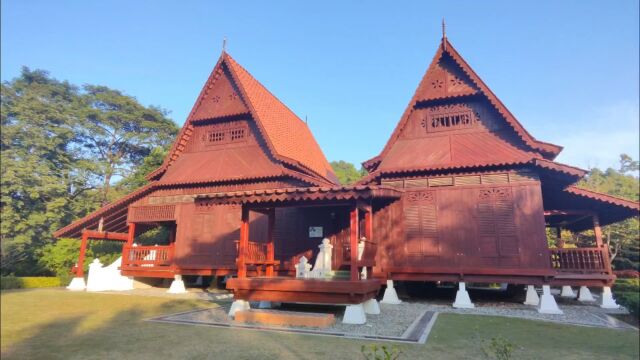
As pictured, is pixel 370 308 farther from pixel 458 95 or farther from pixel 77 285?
pixel 77 285

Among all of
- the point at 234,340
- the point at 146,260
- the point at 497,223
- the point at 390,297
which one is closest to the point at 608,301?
the point at 497,223

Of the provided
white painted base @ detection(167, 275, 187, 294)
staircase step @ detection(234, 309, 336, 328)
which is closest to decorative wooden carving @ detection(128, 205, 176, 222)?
white painted base @ detection(167, 275, 187, 294)

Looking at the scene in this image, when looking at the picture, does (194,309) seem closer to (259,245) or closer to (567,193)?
(259,245)

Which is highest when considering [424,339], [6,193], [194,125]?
→ [194,125]

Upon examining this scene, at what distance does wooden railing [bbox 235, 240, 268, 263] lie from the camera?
10202mm

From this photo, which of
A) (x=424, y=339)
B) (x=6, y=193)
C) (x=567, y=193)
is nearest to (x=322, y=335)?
(x=424, y=339)

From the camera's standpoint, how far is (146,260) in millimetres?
15891

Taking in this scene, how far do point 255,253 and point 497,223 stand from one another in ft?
25.3

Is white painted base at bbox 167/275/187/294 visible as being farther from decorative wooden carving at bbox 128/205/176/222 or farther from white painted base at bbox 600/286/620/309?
white painted base at bbox 600/286/620/309

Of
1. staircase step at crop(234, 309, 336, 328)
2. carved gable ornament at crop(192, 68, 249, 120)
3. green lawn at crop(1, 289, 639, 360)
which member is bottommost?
green lawn at crop(1, 289, 639, 360)

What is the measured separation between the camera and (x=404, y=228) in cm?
1270

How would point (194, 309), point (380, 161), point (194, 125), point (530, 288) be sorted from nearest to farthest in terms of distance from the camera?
point (194, 309)
point (530, 288)
point (380, 161)
point (194, 125)

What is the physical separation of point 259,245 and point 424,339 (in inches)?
236

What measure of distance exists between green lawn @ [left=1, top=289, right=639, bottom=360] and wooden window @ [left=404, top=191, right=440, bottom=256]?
3.46 m
